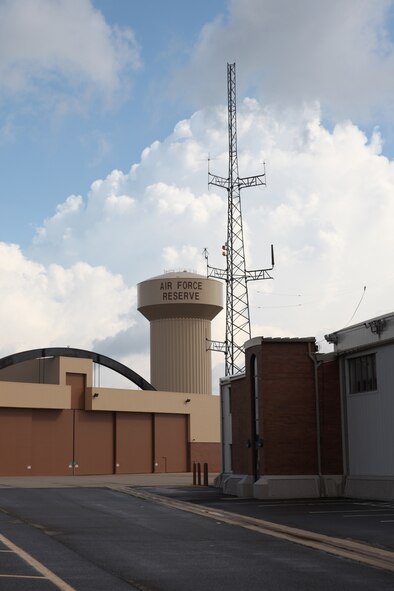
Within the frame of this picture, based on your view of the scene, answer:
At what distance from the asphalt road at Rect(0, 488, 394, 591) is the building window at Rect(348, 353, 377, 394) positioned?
35.6 feet

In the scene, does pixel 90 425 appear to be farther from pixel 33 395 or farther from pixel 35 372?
pixel 35 372

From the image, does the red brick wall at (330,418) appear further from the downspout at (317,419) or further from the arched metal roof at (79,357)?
the arched metal roof at (79,357)

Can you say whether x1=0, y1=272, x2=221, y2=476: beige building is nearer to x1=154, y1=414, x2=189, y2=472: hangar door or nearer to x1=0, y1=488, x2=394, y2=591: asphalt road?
x1=154, y1=414, x2=189, y2=472: hangar door

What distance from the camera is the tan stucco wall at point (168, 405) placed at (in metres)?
59.0

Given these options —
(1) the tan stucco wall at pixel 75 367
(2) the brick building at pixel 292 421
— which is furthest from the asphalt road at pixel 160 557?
(1) the tan stucco wall at pixel 75 367

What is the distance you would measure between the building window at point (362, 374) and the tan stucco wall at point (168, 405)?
28825 millimetres

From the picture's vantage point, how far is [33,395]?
55.4 m

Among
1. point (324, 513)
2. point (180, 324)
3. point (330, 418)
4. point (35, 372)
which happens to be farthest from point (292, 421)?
point (180, 324)

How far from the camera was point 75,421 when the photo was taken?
58062 millimetres

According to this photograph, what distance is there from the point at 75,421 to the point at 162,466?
7.94 metres

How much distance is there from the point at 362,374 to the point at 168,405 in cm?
3260

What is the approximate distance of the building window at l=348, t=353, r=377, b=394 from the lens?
103 feet

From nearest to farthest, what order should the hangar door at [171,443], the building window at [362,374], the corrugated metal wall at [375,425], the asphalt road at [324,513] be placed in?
the asphalt road at [324,513] < the corrugated metal wall at [375,425] < the building window at [362,374] < the hangar door at [171,443]

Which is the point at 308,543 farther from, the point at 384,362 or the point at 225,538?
the point at 384,362
